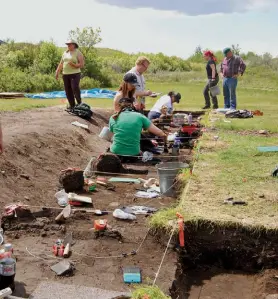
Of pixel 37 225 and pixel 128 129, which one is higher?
pixel 128 129

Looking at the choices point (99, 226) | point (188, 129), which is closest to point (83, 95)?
point (188, 129)

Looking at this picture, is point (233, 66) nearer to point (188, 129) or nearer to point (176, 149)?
point (188, 129)

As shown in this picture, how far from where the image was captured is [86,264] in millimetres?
4613

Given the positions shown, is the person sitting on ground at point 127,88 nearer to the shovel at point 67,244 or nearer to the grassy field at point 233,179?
the grassy field at point 233,179

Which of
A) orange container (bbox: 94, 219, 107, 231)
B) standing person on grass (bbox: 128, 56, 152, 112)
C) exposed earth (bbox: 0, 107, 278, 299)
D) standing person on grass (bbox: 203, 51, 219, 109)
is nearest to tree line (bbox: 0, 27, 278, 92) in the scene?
standing person on grass (bbox: 203, 51, 219, 109)

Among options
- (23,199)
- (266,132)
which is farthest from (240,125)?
A: (23,199)

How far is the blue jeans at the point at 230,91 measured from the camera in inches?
574

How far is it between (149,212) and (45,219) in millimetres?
1316

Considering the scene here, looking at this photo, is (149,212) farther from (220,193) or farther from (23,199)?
(23,199)

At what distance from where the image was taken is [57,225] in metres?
5.62

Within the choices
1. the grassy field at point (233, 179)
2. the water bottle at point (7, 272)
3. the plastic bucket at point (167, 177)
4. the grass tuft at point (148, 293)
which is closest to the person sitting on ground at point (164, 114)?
the grassy field at point (233, 179)

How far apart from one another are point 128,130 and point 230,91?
716 centimetres

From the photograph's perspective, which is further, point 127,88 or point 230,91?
point 230,91

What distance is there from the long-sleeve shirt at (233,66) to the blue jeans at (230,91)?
18cm
